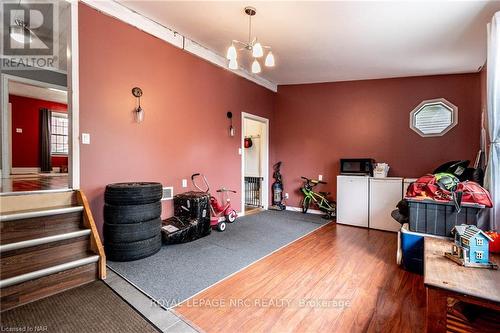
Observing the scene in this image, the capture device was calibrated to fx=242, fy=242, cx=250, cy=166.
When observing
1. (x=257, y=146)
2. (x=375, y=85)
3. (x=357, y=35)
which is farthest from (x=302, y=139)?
(x=357, y=35)

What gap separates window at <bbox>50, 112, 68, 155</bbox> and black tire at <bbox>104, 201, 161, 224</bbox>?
721 centimetres

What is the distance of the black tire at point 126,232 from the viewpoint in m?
2.63

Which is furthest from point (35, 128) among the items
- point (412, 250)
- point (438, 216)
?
point (438, 216)

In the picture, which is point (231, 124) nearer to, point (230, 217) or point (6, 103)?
point (230, 217)

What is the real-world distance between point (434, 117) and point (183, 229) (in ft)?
16.0

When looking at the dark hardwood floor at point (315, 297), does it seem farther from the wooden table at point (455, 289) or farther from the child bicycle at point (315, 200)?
the child bicycle at point (315, 200)

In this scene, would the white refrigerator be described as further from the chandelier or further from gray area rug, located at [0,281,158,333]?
gray area rug, located at [0,281,158,333]

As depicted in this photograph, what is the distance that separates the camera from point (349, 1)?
2646 mm

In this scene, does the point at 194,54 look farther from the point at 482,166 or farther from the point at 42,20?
the point at 482,166

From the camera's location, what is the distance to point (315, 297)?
2084mm

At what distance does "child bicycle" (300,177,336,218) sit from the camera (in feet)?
16.9

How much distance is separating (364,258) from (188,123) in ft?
10.5

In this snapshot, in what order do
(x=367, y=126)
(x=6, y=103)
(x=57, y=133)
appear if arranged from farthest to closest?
(x=57, y=133) < (x=367, y=126) < (x=6, y=103)

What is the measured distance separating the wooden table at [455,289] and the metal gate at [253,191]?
4.49 meters
